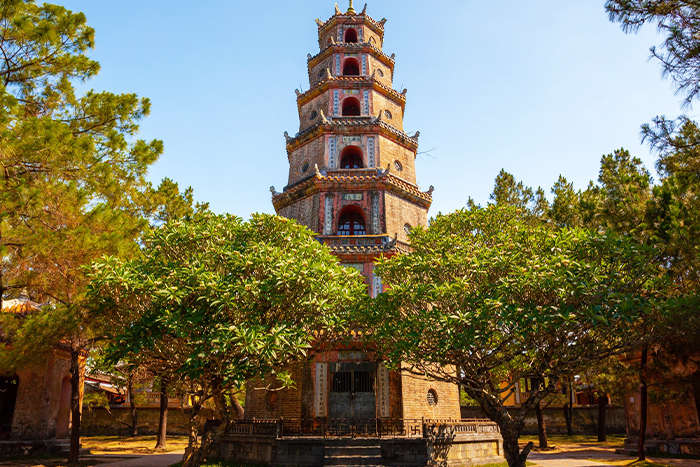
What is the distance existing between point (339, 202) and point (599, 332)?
42.8ft

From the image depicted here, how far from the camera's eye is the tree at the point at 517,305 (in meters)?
12.2

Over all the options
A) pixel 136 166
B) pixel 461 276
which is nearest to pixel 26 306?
pixel 136 166

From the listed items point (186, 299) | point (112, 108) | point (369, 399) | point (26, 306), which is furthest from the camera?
point (26, 306)

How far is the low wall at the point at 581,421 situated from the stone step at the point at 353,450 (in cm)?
2198

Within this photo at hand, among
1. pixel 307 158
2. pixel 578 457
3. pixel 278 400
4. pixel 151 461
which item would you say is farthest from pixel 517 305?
pixel 307 158

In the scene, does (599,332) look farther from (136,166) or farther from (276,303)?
(136,166)

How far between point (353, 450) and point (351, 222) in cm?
1143

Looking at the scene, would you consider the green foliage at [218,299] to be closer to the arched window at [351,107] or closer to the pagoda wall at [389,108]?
the pagoda wall at [389,108]

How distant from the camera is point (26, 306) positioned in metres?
21.3

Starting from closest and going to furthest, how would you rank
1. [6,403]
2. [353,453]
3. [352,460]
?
1. [352,460]
2. [353,453]
3. [6,403]

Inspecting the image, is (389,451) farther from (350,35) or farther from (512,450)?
(350,35)

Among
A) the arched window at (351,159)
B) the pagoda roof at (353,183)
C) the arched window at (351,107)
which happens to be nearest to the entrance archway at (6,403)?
the pagoda roof at (353,183)

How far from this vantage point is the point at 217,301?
11734mm

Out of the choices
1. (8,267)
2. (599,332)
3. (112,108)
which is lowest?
(599,332)
